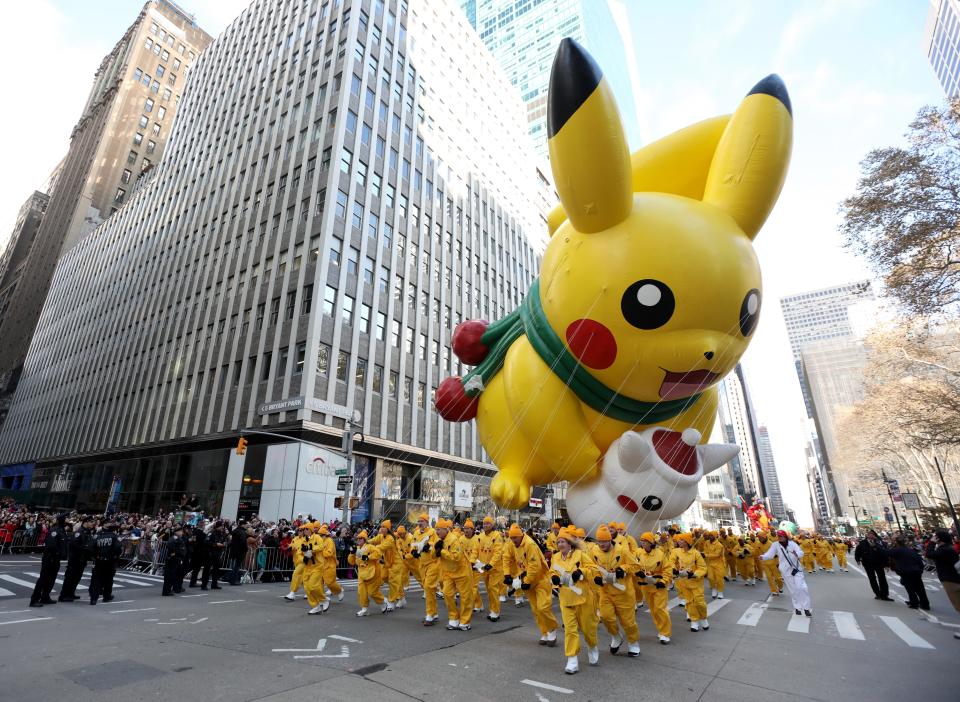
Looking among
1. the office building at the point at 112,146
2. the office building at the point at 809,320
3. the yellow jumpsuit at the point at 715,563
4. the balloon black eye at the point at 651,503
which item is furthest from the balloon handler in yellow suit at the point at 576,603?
the office building at the point at 809,320

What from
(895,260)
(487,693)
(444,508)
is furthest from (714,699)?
(444,508)

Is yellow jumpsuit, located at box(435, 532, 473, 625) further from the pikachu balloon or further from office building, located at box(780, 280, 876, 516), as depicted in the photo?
office building, located at box(780, 280, 876, 516)

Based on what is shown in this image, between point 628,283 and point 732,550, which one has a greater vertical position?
point 628,283

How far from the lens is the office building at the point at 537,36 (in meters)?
92.7

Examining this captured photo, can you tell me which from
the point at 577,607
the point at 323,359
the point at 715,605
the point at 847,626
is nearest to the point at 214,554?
the point at 577,607

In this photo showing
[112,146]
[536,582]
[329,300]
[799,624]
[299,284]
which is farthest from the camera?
[112,146]

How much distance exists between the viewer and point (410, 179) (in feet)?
110

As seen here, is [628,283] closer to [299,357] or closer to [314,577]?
[314,577]

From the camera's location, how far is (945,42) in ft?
191

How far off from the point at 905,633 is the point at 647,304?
785 centimetres

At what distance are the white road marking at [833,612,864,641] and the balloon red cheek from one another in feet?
21.3

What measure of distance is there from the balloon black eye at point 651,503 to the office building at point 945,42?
70.5 m

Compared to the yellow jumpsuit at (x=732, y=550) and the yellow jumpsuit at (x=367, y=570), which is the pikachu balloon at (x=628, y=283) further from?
the yellow jumpsuit at (x=732, y=550)

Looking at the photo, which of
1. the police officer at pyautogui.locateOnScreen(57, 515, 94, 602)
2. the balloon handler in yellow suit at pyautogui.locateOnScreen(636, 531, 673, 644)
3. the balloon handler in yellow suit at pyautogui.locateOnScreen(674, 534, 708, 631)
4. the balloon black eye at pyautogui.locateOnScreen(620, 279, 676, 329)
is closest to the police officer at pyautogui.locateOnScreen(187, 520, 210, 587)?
the police officer at pyautogui.locateOnScreen(57, 515, 94, 602)
